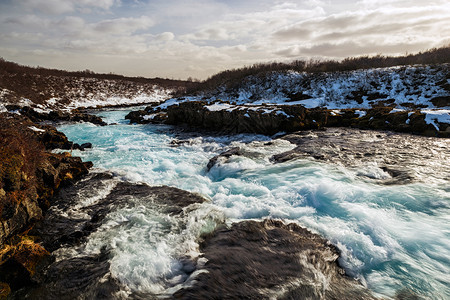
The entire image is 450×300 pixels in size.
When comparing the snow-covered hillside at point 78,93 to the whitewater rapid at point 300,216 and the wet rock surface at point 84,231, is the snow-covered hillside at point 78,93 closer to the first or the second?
the wet rock surface at point 84,231

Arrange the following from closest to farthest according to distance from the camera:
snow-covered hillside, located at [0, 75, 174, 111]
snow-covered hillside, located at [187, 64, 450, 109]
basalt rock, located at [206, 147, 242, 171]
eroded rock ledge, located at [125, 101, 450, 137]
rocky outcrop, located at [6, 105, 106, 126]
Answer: basalt rock, located at [206, 147, 242, 171] < eroded rock ledge, located at [125, 101, 450, 137] < rocky outcrop, located at [6, 105, 106, 126] < snow-covered hillside, located at [187, 64, 450, 109] < snow-covered hillside, located at [0, 75, 174, 111]

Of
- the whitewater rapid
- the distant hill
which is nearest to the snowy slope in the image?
the whitewater rapid

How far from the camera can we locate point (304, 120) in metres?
15.7

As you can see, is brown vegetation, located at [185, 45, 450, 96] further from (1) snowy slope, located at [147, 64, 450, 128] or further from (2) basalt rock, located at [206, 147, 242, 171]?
(2) basalt rock, located at [206, 147, 242, 171]

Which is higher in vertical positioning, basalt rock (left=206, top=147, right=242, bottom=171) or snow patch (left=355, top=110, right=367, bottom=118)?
snow patch (left=355, top=110, right=367, bottom=118)

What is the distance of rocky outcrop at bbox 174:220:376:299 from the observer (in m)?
3.27

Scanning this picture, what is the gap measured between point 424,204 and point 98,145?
49.5ft

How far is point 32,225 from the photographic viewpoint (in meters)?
4.95

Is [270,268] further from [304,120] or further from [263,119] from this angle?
[304,120]

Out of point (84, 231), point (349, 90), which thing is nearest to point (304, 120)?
point (84, 231)

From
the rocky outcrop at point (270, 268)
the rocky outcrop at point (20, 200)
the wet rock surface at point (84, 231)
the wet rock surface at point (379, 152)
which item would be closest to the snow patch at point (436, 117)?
the wet rock surface at point (379, 152)

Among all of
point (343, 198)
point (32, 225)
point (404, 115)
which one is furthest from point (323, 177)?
point (404, 115)

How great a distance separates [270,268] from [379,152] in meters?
8.58

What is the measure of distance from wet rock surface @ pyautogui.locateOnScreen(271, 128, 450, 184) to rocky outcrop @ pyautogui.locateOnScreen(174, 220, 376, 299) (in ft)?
14.6
